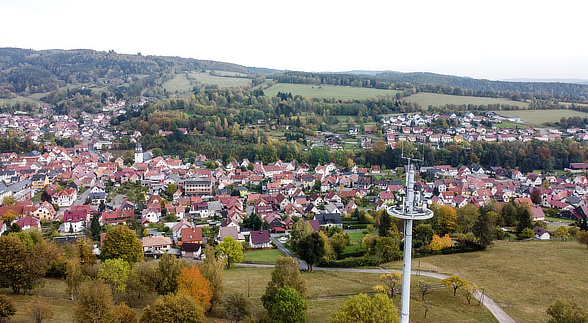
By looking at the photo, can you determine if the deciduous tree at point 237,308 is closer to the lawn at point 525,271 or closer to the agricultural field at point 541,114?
the lawn at point 525,271

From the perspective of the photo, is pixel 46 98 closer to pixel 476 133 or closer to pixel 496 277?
pixel 476 133

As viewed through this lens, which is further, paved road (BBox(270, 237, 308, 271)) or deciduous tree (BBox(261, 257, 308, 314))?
paved road (BBox(270, 237, 308, 271))

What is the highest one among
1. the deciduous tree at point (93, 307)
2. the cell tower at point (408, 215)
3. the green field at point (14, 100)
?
the green field at point (14, 100)

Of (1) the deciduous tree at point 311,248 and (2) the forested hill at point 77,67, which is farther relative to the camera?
(2) the forested hill at point 77,67

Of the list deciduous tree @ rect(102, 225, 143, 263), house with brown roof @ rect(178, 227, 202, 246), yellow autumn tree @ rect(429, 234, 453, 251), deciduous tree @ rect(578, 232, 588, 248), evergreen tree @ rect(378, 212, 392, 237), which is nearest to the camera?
deciduous tree @ rect(102, 225, 143, 263)

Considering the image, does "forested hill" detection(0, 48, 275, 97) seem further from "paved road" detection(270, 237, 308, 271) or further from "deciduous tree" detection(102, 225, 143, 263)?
"deciduous tree" detection(102, 225, 143, 263)

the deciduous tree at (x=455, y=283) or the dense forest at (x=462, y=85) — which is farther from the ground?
the dense forest at (x=462, y=85)

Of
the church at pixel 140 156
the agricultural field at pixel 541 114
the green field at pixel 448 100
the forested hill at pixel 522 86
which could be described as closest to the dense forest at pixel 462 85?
the forested hill at pixel 522 86

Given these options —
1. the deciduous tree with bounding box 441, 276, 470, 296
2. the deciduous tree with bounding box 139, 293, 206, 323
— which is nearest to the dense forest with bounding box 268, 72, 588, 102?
the deciduous tree with bounding box 441, 276, 470, 296
